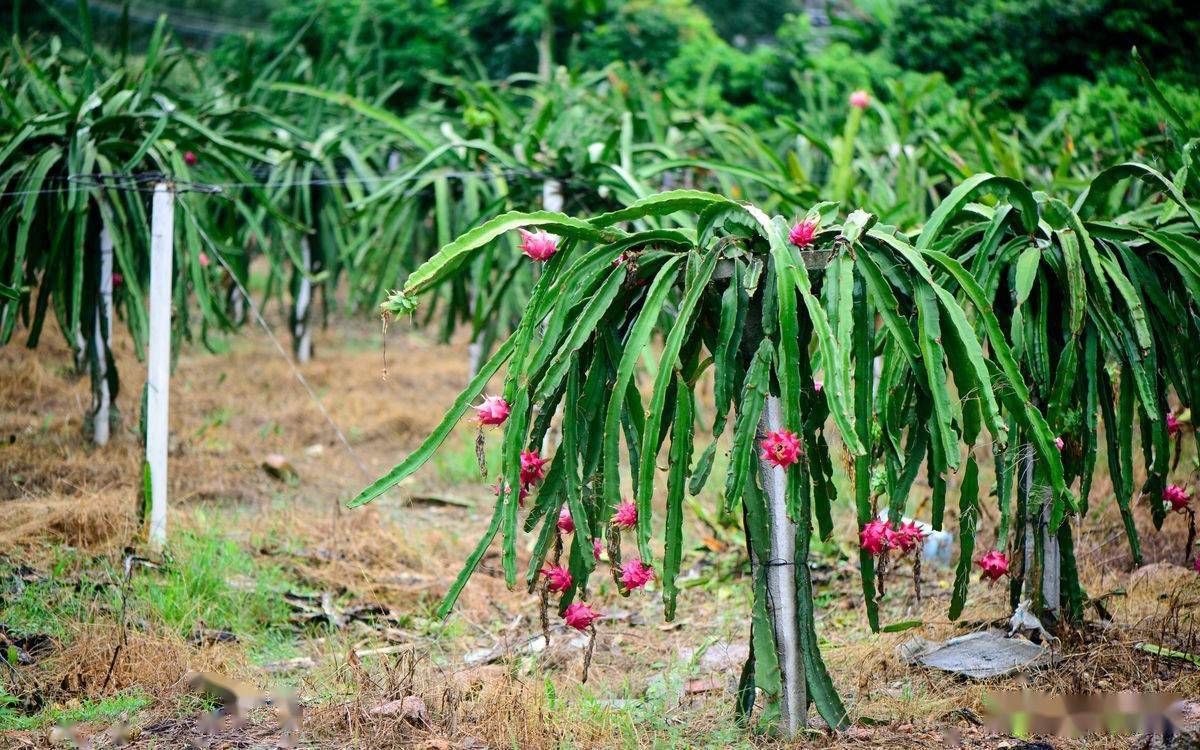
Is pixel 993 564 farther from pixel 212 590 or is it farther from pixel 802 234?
pixel 212 590

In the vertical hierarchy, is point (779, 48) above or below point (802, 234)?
above

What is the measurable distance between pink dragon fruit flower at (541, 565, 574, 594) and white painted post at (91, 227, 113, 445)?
10.4 ft

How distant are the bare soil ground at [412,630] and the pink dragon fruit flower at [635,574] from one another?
0.44 metres

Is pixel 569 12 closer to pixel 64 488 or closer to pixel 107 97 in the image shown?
pixel 107 97

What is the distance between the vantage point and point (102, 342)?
16.3 feet

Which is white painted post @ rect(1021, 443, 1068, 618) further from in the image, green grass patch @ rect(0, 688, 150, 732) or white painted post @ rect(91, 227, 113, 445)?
white painted post @ rect(91, 227, 113, 445)

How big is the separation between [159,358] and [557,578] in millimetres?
2318

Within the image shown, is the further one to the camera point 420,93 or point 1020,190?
point 420,93

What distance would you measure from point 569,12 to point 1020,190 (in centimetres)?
1115

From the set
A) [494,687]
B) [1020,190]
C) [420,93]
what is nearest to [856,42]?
[420,93]

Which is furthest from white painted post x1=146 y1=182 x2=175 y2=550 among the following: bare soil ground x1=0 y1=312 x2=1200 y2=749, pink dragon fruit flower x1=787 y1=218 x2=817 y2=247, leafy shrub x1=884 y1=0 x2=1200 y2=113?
leafy shrub x1=884 y1=0 x2=1200 y2=113

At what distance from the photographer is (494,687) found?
2738 millimetres

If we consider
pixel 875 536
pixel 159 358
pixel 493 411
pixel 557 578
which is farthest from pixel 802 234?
pixel 159 358

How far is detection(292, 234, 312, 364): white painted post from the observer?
20.3ft
